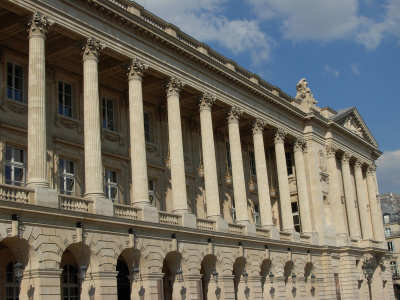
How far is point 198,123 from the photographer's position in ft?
130

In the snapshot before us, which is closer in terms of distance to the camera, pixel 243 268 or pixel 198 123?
pixel 243 268

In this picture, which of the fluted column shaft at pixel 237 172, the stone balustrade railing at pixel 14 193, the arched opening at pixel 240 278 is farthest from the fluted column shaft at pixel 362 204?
the stone balustrade railing at pixel 14 193

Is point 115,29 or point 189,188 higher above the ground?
point 115,29

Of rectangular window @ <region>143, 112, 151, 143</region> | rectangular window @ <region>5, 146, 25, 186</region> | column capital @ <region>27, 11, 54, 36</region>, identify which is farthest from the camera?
rectangular window @ <region>143, 112, 151, 143</region>

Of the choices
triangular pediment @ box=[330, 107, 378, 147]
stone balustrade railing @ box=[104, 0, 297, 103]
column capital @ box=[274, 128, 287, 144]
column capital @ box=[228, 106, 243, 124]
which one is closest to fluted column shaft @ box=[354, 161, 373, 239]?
triangular pediment @ box=[330, 107, 378, 147]

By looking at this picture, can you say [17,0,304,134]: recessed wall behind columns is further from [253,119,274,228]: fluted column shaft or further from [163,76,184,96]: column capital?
[253,119,274,228]: fluted column shaft

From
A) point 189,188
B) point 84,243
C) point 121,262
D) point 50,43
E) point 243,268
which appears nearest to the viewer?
point 84,243

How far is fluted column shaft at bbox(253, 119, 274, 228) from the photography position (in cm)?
3866

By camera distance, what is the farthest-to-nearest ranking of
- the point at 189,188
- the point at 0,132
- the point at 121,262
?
1. the point at 189,188
2. the point at 121,262
3. the point at 0,132

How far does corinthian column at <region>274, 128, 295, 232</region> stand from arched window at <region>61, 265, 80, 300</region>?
17.1 meters

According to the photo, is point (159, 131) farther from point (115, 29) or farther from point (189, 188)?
point (115, 29)

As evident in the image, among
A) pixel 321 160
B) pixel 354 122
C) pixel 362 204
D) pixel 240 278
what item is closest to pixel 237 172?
pixel 240 278

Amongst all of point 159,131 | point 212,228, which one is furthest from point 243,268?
point 159,131

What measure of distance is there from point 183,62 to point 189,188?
27.7ft
